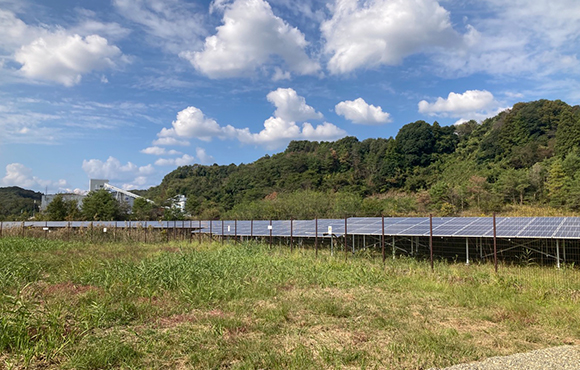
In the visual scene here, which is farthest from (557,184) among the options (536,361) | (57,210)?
(57,210)

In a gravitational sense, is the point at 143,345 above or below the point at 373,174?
below

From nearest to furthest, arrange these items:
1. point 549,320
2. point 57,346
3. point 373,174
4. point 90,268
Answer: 1. point 57,346
2. point 549,320
3. point 90,268
4. point 373,174

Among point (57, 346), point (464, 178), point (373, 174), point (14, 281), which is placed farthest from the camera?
point (373, 174)

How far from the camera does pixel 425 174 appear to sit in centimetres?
5331

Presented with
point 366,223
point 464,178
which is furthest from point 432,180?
point 366,223

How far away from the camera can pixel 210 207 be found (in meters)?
52.2

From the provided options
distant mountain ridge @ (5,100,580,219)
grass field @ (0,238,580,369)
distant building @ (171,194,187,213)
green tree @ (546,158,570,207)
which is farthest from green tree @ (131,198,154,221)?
green tree @ (546,158,570,207)

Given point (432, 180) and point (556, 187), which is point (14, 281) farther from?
point (432, 180)

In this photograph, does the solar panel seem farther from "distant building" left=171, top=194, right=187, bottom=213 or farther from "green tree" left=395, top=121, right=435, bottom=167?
"distant building" left=171, top=194, right=187, bottom=213

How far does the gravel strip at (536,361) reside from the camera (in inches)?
167

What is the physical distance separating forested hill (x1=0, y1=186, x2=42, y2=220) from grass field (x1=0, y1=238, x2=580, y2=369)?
49031mm

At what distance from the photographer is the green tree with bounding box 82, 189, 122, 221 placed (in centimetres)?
4565

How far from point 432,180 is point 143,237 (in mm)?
39310

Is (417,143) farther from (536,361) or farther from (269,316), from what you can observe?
(536,361)
